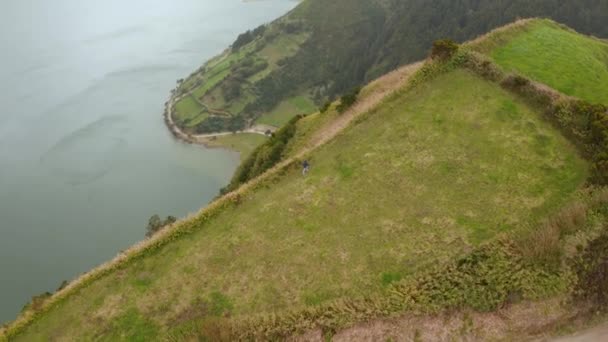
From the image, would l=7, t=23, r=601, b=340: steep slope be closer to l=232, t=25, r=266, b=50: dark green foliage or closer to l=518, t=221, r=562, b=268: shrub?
l=518, t=221, r=562, b=268: shrub

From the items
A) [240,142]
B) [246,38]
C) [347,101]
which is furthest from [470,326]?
[246,38]

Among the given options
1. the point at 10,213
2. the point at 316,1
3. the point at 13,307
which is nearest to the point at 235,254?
the point at 13,307

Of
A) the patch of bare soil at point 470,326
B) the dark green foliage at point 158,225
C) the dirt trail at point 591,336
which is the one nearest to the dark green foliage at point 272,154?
the dark green foliage at point 158,225

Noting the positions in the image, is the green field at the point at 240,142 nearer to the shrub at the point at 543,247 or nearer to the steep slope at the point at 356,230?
the steep slope at the point at 356,230

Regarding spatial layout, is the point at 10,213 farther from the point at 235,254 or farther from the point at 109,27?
the point at 109,27

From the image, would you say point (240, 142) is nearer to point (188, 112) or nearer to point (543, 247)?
point (188, 112)

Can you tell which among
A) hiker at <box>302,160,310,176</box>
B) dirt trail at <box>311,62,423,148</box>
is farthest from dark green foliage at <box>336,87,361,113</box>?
hiker at <box>302,160,310,176</box>
